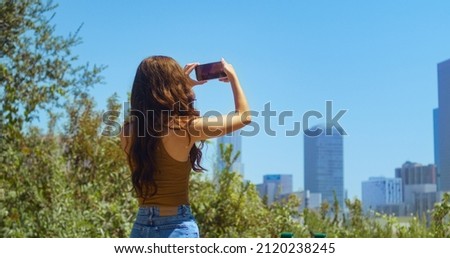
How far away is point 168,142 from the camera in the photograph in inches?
94.0

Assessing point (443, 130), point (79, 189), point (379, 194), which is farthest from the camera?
point (379, 194)

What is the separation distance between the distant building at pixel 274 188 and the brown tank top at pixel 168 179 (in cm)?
414

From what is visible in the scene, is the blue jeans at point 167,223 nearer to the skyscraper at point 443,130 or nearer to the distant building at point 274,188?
the distant building at point 274,188

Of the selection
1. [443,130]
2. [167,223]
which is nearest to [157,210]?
[167,223]

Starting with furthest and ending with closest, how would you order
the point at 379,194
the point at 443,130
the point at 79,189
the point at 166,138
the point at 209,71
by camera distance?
the point at 379,194 < the point at 443,130 < the point at 79,189 < the point at 209,71 < the point at 166,138

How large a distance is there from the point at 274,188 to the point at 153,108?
4.42 metres

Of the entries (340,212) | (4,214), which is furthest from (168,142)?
(340,212)

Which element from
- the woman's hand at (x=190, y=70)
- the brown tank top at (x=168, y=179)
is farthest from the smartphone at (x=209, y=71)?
the brown tank top at (x=168, y=179)

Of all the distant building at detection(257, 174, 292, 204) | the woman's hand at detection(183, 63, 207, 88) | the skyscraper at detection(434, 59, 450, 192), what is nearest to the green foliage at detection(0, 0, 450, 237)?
the distant building at detection(257, 174, 292, 204)

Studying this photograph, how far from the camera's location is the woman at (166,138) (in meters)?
2.38

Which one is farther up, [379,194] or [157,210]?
[379,194]

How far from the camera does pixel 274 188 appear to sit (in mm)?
6730

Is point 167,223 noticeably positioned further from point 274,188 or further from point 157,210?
point 274,188

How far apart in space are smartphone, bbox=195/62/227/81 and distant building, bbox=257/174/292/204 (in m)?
3.97
